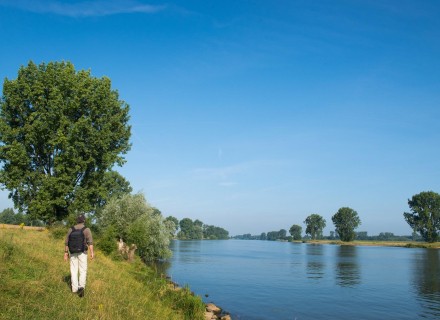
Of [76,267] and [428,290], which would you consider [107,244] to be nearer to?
[76,267]

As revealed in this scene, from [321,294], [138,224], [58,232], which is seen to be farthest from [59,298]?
[138,224]

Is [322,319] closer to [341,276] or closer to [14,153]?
[341,276]

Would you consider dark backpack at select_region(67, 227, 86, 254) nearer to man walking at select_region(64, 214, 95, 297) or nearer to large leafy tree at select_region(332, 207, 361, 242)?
man walking at select_region(64, 214, 95, 297)

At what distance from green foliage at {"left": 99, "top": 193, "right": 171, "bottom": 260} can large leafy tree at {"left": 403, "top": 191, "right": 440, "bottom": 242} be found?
144 m

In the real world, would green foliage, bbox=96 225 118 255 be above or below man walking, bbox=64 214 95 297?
below

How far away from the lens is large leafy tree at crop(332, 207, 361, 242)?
19188 cm

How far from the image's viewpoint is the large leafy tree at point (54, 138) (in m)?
35.2

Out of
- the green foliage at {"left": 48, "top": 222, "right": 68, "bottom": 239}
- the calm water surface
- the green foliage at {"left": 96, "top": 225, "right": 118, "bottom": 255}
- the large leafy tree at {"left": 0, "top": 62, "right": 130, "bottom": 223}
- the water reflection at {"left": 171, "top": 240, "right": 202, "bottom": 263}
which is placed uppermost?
the large leafy tree at {"left": 0, "top": 62, "right": 130, "bottom": 223}

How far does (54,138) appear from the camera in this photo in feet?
114

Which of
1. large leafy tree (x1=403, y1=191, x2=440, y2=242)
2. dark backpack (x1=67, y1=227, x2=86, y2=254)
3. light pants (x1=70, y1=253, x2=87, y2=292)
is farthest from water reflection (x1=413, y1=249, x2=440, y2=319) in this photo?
large leafy tree (x1=403, y1=191, x2=440, y2=242)

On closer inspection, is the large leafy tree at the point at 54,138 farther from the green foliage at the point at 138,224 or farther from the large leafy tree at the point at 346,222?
the large leafy tree at the point at 346,222

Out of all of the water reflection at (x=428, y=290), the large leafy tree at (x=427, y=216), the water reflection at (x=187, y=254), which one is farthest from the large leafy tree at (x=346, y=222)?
the water reflection at (x=428, y=290)

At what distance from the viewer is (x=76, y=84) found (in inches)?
1454

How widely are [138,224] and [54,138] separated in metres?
14.1
